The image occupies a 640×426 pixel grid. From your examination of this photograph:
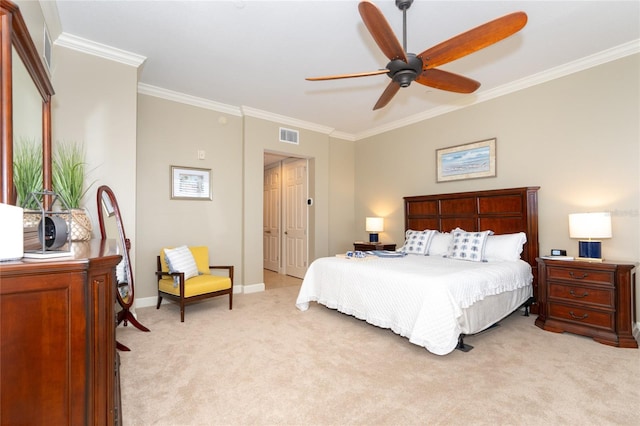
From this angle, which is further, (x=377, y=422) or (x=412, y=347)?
(x=412, y=347)

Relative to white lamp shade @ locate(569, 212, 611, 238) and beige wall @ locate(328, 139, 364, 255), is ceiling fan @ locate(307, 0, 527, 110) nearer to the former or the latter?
white lamp shade @ locate(569, 212, 611, 238)

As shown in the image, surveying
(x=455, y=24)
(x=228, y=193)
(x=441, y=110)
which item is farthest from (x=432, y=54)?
(x=228, y=193)

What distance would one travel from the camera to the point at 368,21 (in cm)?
190

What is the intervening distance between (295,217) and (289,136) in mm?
1745

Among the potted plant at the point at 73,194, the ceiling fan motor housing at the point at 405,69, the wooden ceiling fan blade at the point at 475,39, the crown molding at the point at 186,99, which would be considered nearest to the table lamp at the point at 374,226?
the crown molding at the point at 186,99

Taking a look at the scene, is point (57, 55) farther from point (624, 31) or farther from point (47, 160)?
point (624, 31)

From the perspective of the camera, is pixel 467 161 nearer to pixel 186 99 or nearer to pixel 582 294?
pixel 582 294

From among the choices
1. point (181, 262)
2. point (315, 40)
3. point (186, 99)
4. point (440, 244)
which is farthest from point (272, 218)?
point (315, 40)

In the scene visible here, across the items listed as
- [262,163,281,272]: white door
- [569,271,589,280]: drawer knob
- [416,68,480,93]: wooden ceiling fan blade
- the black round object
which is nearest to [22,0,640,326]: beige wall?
[569,271,589,280]: drawer knob

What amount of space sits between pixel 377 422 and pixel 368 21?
94.3 inches

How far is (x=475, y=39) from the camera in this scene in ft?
6.57

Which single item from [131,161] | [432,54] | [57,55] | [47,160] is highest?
[57,55]

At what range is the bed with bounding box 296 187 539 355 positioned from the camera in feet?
8.79

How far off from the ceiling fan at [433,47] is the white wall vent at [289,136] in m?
3.01
